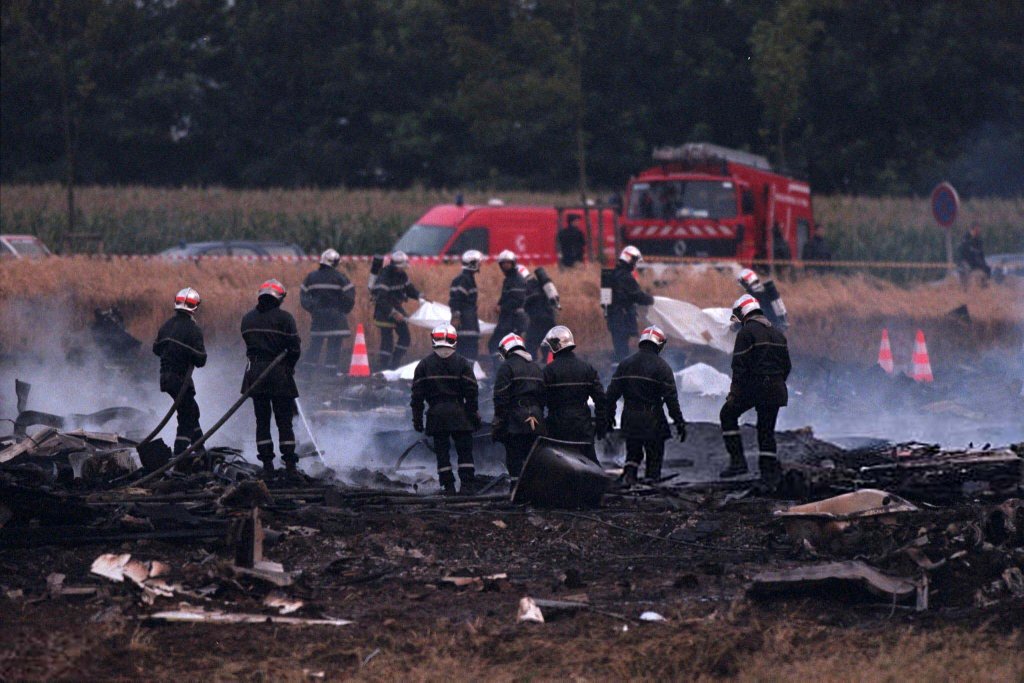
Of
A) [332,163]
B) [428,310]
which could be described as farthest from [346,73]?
[428,310]

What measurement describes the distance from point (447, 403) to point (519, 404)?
652mm

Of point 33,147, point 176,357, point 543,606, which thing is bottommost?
point 543,606

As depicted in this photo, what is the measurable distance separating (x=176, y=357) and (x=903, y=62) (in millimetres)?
44640

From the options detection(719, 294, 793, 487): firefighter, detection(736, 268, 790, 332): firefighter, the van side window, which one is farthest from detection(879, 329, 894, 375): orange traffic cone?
detection(719, 294, 793, 487): firefighter

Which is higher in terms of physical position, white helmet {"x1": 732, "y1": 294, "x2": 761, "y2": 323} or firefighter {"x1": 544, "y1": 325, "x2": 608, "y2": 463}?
white helmet {"x1": 732, "y1": 294, "x2": 761, "y2": 323}

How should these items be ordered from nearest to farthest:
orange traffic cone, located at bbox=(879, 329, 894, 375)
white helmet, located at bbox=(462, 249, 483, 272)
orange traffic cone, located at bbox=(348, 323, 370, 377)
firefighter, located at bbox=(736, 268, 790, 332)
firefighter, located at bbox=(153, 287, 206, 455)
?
firefighter, located at bbox=(153, 287, 206, 455) → firefighter, located at bbox=(736, 268, 790, 332) → white helmet, located at bbox=(462, 249, 483, 272) → orange traffic cone, located at bbox=(348, 323, 370, 377) → orange traffic cone, located at bbox=(879, 329, 894, 375)

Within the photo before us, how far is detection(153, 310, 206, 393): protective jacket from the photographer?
13609mm

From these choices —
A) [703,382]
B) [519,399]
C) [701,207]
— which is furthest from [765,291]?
[701,207]

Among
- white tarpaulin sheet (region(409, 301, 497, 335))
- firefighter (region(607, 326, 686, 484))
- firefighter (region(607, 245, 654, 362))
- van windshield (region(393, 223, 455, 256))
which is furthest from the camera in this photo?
van windshield (region(393, 223, 455, 256))

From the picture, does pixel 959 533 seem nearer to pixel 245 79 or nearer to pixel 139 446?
pixel 139 446

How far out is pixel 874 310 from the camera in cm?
2386

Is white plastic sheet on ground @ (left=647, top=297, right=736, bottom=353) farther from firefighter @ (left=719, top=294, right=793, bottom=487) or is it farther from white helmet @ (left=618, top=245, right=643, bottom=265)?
firefighter @ (left=719, top=294, right=793, bottom=487)

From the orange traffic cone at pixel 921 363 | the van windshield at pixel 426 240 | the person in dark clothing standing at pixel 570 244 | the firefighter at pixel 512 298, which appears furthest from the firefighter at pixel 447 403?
the person in dark clothing standing at pixel 570 244

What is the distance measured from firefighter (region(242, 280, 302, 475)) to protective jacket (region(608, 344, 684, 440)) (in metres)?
2.95
